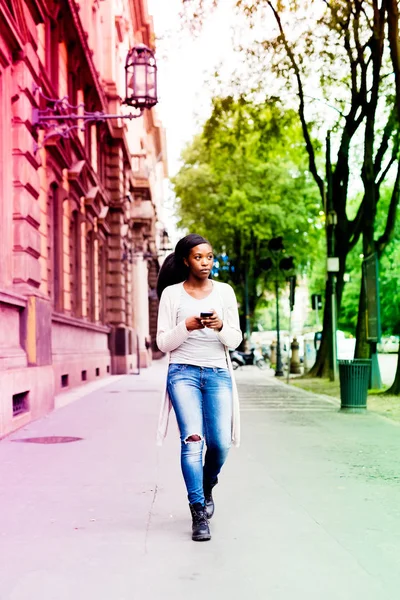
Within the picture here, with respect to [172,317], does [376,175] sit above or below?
above

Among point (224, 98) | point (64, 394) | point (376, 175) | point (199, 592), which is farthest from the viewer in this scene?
point (224, 98)

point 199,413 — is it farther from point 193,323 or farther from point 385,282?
point 385,282

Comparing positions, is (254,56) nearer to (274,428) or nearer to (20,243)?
(20,243)

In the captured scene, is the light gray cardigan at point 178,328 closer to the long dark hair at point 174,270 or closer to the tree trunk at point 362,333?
the long dark hair at point 174,270

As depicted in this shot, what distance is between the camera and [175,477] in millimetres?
7301

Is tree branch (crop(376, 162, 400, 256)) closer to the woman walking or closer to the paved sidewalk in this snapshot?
the paved sidewalk

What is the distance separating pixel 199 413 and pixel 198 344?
1.38 feet

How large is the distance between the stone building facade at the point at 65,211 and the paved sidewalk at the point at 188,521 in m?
2.61

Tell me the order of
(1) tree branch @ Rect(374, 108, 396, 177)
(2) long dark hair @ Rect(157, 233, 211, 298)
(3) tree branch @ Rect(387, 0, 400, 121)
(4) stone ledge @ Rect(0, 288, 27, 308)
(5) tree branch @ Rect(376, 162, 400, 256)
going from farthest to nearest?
(5) tree branch @ Rect(376, 162, 400, 256), (1) tree branch @ Rect(374, 108, 396, 177), (3) tree branch @ Rect(387, 0, 400, 121), (4) stone ledge @ Rect(0, 288, 27, 308), (2) long dark hair @ Rect(157, 233, 211, 298)

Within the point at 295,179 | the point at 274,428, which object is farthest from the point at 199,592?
the point at 295,179

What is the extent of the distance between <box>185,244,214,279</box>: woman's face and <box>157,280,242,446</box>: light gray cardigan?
6.0 inches

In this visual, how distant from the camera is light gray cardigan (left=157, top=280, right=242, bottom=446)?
4977mm

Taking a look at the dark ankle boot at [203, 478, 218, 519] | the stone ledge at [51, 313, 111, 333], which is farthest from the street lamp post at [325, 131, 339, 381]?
the dark ankle boot at [203, 478, 218, 519]

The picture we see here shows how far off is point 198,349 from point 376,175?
17258mm
